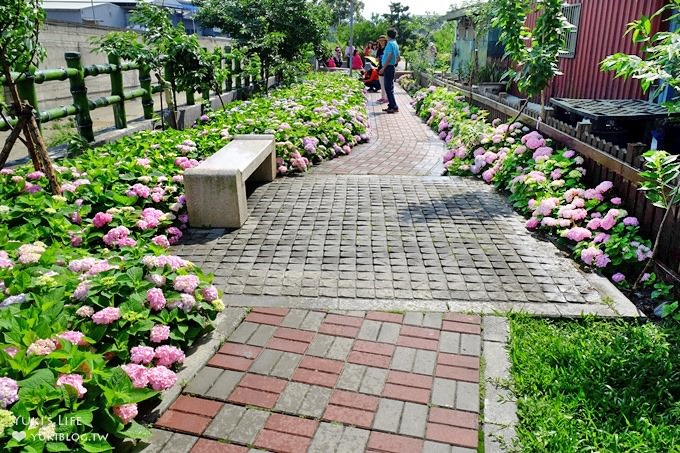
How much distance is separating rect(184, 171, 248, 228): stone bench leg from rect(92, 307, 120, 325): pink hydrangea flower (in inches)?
101

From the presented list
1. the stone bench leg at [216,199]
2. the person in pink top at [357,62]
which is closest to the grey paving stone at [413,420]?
the stone bench leg at [216,199]

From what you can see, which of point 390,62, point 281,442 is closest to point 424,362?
point 281,442

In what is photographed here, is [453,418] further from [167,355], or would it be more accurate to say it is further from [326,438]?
[167,355]

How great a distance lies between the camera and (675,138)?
20.9ft

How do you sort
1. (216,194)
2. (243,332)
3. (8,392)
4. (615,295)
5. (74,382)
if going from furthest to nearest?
(216,194), (615,295), (243,332), (74,382), (8,392)

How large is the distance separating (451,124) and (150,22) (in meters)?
5.98

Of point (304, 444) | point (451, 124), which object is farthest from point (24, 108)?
point (451, 124)

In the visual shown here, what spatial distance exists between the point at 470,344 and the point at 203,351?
1684mm

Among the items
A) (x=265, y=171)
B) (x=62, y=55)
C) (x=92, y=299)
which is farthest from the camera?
(x=62, y=55)

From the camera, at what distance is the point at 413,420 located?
280 centimetres

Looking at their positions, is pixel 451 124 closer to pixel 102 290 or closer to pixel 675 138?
pixel 675 138

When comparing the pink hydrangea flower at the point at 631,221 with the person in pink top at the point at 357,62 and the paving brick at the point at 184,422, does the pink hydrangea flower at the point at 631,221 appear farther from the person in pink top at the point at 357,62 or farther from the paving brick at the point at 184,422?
the person in pink top at the point at 357,62

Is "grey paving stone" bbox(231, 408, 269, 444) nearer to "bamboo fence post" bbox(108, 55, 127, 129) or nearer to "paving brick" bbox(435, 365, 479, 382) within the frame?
"paving brick" bbox(435, 365, 479, 382)

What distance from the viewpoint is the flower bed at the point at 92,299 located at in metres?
2.38
